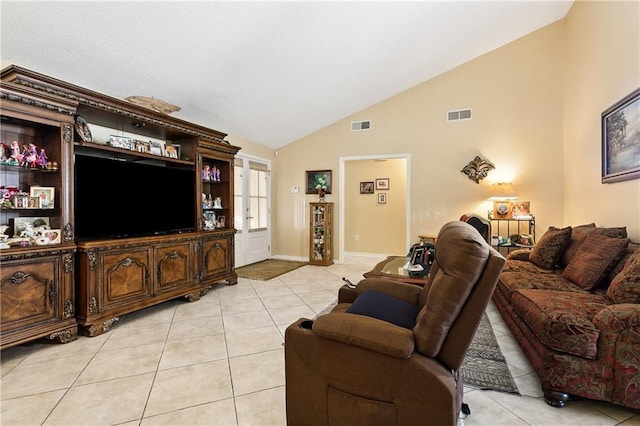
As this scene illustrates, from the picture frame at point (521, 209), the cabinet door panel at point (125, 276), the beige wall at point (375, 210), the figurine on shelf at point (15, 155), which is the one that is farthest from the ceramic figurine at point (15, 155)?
the picture frame at point (521, 209)

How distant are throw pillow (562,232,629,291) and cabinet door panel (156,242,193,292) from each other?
13.0 feet

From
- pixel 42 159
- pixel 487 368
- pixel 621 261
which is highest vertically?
pixel 42 159

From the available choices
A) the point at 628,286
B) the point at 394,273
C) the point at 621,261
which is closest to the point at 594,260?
the point at 621,261

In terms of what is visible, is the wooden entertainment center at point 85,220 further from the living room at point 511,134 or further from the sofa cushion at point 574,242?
the sofa cushion at point 574,242

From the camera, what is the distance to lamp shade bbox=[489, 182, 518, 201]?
4.62m

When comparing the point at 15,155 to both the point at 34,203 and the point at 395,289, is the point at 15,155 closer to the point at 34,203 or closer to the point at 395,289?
the point at 34,203

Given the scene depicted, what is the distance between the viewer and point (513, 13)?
4.02 m

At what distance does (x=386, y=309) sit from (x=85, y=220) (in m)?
2.81

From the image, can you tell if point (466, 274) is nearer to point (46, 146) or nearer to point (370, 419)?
point (370, 419)

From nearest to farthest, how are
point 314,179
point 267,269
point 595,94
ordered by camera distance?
point 595,94 < point 267,269 < point 314,179

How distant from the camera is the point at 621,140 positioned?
297 cm

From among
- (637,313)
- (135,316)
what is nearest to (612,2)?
(637,313)

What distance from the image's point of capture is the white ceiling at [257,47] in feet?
7.98

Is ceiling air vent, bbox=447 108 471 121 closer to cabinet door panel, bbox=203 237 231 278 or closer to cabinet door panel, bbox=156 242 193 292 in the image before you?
cabinet door panel, bbox=203 237 231 278
